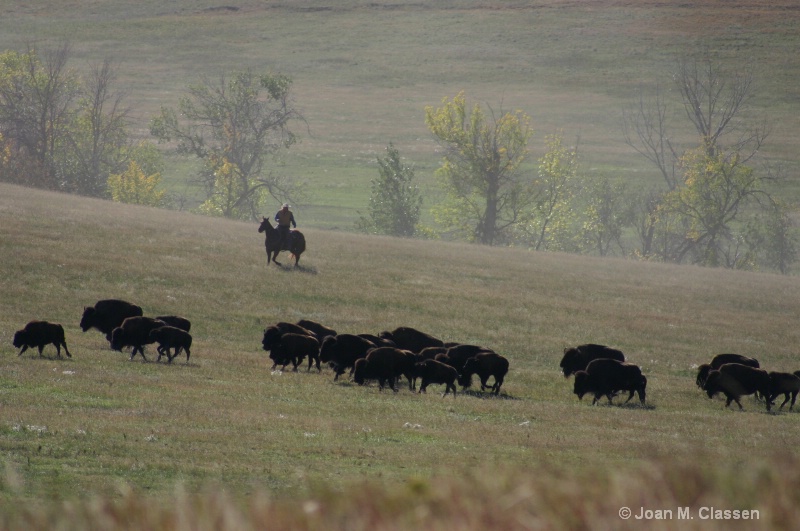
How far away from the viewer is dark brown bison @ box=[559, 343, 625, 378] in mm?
22453

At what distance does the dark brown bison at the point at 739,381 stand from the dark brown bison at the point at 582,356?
8.38ft

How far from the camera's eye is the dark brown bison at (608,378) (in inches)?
764

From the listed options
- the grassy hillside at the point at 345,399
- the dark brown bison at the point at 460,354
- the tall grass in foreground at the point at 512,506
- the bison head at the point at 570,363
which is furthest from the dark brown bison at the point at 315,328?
the tall grass in foreground at the point at 512,506

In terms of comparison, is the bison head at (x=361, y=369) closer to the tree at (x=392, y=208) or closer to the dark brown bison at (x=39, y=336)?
the dark brown bison at (x=39, y=336)

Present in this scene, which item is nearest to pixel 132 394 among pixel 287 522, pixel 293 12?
pixel 287 522

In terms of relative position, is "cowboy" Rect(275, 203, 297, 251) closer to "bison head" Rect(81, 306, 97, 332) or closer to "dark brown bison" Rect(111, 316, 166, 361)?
"bison head" Rect(81, 306, 97, 332)

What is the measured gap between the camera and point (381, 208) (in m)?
93.2

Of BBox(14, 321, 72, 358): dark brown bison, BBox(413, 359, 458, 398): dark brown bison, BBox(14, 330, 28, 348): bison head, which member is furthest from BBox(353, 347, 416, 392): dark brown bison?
BBox(14, 330, 28, 348): bison head

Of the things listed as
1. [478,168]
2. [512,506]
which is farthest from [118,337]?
[478,168]

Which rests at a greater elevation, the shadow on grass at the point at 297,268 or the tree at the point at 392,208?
the tree at the point at 392,208

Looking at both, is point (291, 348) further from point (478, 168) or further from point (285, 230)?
point (478, 168)

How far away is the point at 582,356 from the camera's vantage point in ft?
74.0

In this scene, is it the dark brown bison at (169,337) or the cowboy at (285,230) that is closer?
the dark brown bison at (169,337)

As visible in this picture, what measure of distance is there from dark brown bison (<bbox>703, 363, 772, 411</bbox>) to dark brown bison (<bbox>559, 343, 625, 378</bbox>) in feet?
8.38
